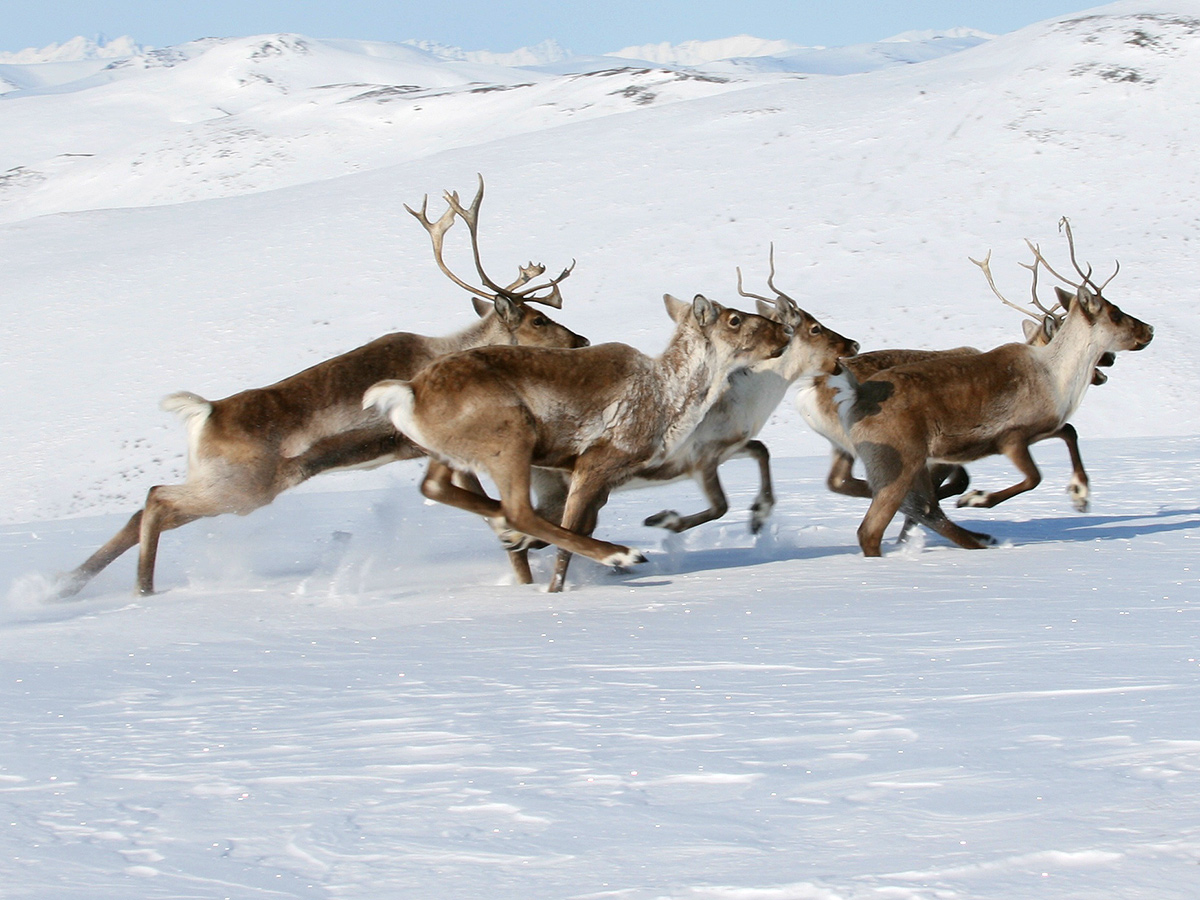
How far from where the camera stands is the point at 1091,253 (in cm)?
2273

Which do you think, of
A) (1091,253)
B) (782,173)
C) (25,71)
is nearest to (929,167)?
(782,173)

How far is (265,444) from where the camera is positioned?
7734mm

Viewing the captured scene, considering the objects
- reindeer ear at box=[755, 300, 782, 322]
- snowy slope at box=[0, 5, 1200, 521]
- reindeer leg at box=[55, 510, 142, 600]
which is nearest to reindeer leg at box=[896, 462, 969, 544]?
reindeer ear at box=[755, 300, 782, 322]

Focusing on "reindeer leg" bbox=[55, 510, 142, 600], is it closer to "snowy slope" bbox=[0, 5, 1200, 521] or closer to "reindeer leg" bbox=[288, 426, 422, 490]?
"reindeer leg" bbox=[288, 426, 422, 490]

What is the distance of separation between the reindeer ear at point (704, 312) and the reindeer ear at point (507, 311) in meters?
1.38

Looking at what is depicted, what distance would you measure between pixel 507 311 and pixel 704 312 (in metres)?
1.50

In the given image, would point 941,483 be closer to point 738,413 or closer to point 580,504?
point 738,413

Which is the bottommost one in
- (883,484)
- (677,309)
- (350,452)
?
(883,484)

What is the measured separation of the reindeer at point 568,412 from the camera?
706 cm

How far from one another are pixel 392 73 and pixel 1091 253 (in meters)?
88.0

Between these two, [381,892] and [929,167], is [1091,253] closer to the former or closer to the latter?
[929,167]

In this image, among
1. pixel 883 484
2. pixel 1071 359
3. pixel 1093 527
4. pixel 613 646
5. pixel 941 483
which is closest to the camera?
pixel 613 646

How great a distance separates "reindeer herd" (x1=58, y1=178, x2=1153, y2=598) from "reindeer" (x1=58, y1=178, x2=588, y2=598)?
0.03 feet

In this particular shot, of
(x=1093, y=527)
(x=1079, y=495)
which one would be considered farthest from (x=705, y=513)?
(x=1093, y=527)
